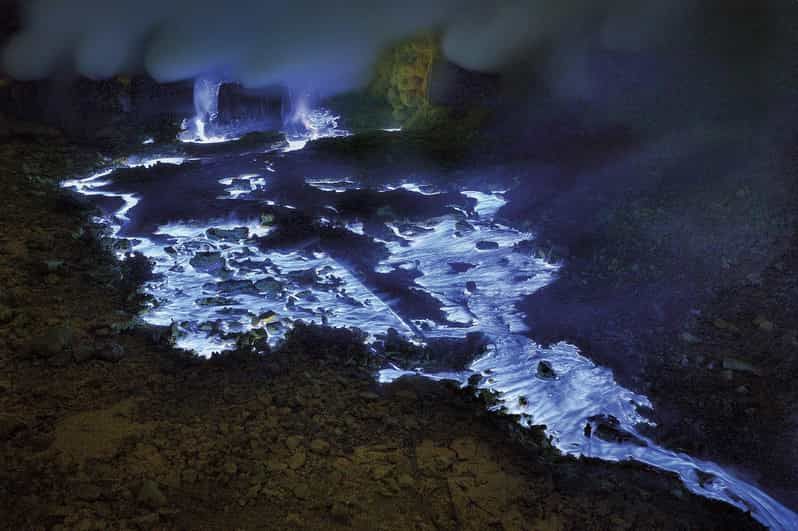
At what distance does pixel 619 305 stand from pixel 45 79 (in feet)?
34.1

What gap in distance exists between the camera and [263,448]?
3430 mm

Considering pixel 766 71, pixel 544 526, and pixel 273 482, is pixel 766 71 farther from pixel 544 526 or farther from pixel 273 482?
pixel 273 482

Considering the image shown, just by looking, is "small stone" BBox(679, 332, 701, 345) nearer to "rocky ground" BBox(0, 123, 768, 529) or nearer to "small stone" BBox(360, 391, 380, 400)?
"rocky ground" BBox(0, 123, 768, 529)

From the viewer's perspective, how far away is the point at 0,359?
408 centimetres

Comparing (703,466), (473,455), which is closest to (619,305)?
(703,466)

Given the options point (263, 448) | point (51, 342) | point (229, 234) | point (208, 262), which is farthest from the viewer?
point (229, 234)

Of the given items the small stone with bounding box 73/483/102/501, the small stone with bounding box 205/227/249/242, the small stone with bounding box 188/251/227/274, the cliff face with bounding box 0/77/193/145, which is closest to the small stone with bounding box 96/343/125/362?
the small stone with bounding box 73/483/102/501

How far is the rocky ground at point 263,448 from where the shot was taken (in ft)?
9.80

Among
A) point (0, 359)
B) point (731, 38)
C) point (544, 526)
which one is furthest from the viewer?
point (731, 38)

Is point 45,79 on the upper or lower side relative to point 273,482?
upper

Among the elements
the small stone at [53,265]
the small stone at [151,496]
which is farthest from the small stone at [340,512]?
the small stone at [53,265]

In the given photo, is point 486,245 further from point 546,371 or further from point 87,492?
point 87,492

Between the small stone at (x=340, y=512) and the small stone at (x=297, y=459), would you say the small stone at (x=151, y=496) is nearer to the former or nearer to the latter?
the small stone at (x=297, y=459)

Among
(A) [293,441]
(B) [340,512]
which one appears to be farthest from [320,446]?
(B) [340,512]
